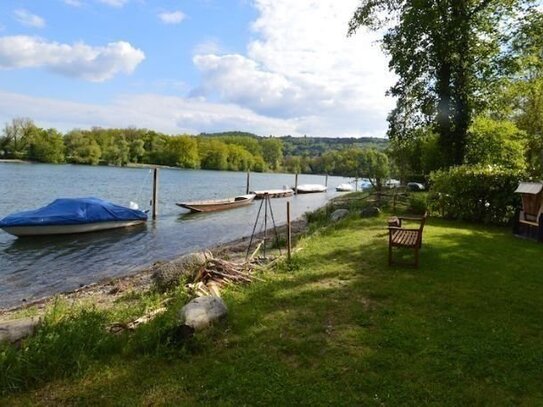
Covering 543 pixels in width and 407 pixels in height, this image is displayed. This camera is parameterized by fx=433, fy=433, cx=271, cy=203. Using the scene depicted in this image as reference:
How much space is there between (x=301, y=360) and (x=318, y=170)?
498 feet

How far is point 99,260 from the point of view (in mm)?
15430

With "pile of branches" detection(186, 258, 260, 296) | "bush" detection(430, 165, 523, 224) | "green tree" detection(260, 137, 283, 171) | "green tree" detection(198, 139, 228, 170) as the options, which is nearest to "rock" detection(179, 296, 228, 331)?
"pile of branches" detection(186, 258, 260, 296)

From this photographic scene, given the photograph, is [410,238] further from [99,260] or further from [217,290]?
[99,260]

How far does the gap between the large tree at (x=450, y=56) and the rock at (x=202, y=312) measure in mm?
18504

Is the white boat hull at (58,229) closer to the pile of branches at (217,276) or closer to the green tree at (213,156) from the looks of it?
the pile of branches at (217,276)

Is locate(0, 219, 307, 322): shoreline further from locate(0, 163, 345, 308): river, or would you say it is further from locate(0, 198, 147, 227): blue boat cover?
locate(0, 198, 147, 227): blue boat cover

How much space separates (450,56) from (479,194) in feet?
26.3

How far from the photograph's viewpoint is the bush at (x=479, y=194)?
15.5 m

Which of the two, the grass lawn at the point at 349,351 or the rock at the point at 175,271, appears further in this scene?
the rock at the point at 175,271

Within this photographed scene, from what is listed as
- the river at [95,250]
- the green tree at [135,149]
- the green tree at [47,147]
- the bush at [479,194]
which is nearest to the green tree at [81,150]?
the green tree at [47,147]

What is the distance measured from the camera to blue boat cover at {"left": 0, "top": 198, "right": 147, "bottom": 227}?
1848 cm

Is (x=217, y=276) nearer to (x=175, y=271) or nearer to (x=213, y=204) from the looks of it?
(x=175, y=271)

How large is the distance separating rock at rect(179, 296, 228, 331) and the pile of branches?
133 cm

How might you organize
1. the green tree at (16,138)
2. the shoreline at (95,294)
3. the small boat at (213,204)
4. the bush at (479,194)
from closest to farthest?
the shoreline at (95,294), the bush at (479,194), the small boat at (213,204), the green tree at (16,138)
